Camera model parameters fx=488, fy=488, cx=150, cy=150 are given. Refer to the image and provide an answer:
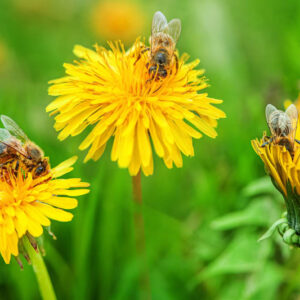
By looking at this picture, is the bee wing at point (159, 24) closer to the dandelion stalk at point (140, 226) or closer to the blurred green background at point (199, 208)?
the dandelion stalk at point (140, 226)

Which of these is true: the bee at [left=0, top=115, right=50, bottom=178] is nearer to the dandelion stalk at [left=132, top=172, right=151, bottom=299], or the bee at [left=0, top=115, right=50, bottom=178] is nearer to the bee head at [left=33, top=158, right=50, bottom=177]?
the bee head at [left=33, top=158, right=50, bottom=177]

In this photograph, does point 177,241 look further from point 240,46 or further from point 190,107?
point 240,46

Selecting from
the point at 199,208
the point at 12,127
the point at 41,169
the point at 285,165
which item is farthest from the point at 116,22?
the point at 285,165

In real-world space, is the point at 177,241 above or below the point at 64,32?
below

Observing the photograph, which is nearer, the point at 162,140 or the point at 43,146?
the point at 162,140

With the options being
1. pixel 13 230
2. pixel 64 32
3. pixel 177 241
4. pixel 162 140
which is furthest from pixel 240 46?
pixel 13 230
